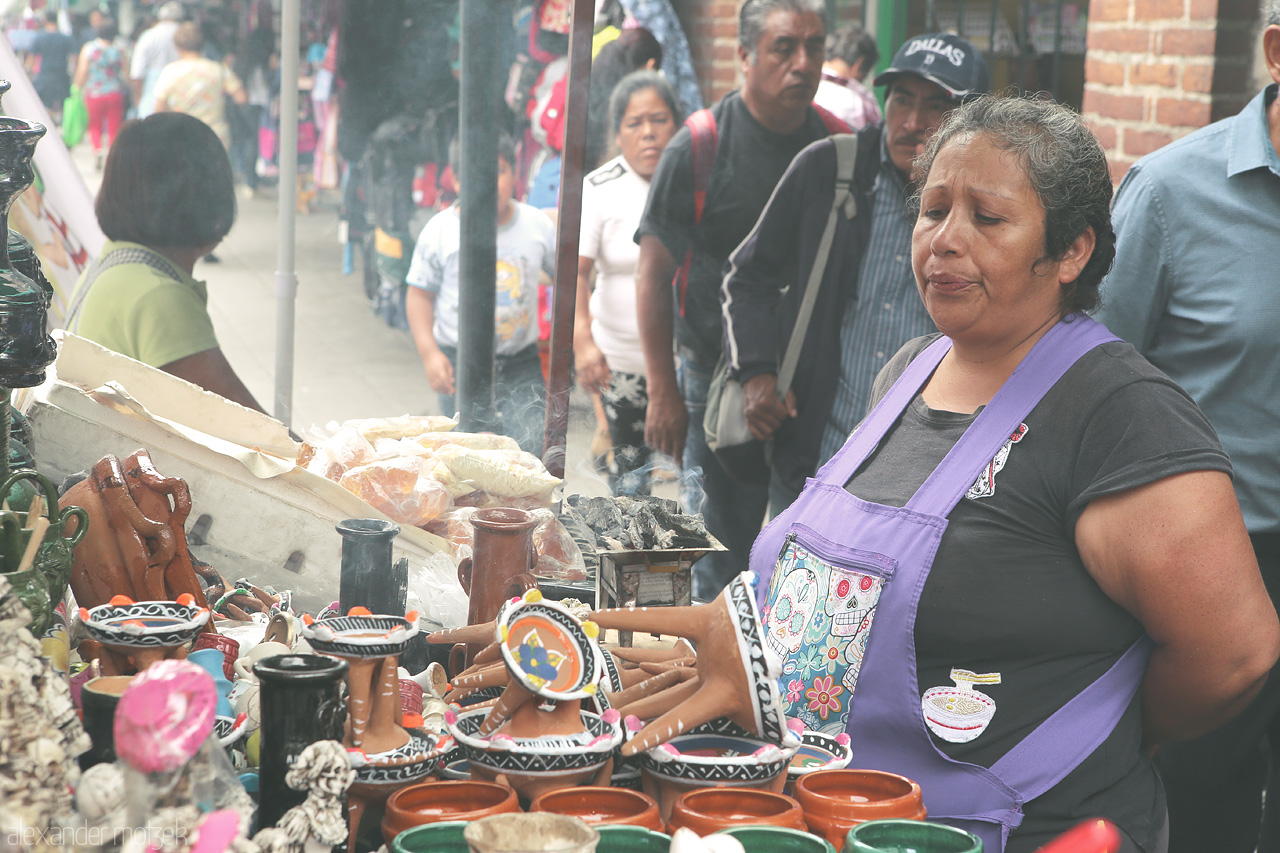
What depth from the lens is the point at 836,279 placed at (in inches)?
137

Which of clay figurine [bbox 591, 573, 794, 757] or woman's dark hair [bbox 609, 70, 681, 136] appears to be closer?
clay figurine [bbox 591, 573, 794, 757]

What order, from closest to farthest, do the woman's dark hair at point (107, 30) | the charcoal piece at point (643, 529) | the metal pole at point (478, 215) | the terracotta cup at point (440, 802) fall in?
the terracotta cup at point (440, 802) → the charcoal piece at point (643, 529) → the metal pole at point (478, 215) → the woman's dark hair at point (107, 30)

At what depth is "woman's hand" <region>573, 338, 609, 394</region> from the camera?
407 cm

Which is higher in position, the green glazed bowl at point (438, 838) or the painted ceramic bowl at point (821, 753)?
the green glazed bowl at point (438, 838)

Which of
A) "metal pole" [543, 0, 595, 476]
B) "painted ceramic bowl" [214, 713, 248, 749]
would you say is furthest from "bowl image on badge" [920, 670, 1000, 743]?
"metal pole" [543, 0, 595, 476]

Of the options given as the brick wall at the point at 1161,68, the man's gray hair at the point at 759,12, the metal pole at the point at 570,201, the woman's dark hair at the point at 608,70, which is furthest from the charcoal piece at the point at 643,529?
the brick wall at the point at 1161,68

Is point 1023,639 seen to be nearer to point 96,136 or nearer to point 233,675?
point 233,675

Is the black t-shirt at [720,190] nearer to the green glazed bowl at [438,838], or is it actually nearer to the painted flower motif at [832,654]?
the painted flower motif at [832,654]

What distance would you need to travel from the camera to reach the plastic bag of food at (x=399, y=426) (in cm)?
275

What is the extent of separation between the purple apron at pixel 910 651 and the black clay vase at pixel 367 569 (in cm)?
62

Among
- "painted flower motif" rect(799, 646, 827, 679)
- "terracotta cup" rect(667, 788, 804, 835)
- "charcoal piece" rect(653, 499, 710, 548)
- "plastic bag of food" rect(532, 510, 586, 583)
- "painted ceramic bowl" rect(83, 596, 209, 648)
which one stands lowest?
"plastic bag of food" rect(532, 510, 586, 583)

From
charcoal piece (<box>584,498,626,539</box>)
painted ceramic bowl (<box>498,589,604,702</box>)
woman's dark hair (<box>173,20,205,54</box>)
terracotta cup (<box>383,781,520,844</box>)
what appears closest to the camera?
terracotta cup (<box>383,781,520,844</box>)

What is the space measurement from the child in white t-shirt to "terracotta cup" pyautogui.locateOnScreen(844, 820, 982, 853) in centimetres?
225

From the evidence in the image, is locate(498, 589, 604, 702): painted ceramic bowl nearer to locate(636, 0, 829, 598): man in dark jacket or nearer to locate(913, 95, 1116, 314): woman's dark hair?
locate(913, 95, 1116, 314): woman's dark hair
